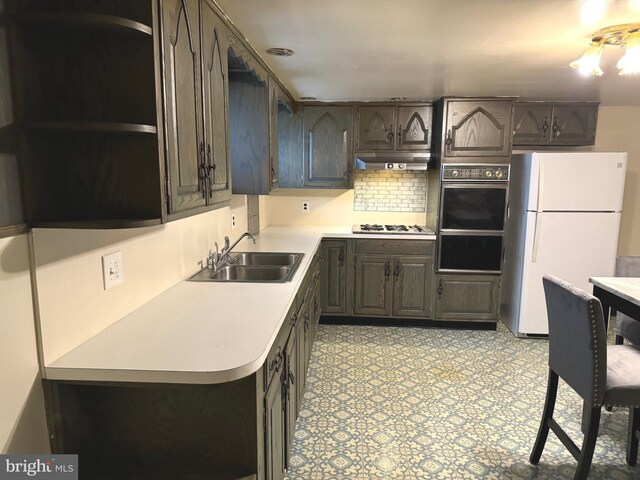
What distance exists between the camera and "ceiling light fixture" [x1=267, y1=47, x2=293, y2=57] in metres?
2.33

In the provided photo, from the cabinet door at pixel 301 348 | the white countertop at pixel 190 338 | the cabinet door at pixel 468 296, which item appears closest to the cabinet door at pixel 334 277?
the cabinet door at pixel 468 296

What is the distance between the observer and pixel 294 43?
2.23 metres

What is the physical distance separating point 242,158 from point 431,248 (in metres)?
2.05

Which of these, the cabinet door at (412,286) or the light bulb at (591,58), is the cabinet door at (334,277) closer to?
the cabinet door at (412,286)

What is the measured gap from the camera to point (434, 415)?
8.48ft

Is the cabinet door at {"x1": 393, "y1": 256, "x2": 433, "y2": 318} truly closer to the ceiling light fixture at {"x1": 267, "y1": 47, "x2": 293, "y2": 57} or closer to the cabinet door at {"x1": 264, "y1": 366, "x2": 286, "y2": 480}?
the ceiling light fixture at {"x1": 267, "y1": 47, "x2": 293, "y2": 57}

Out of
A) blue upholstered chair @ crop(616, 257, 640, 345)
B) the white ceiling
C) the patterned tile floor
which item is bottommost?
the patterned tile floor

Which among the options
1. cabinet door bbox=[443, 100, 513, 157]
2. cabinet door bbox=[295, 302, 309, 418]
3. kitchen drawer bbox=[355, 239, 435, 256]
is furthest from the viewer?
kitchen drawer bbox=[355, 239, 435, 256]

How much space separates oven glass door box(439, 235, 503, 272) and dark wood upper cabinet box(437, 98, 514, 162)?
73 centimetres

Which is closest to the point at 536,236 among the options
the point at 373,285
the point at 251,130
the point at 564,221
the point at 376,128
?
the point at 564,221

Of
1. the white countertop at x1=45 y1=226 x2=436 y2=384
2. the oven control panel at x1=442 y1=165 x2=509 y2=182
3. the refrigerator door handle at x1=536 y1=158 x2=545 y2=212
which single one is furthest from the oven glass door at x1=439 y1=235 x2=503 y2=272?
the white countertop at x1=45 y1=226 x2=436 y2=384

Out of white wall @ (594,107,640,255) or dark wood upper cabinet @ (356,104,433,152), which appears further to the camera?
white wall @ (594,107,640,255)

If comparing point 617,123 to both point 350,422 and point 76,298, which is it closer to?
point 350,422

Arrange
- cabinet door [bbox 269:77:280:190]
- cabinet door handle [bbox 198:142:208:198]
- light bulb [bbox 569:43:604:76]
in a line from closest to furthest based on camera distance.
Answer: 1. cabinet door handle [bbox 198:142:208:198]
2. light bulb [bbox 569:43:604:76]
3. cabinet door [bbox 269:77:280:190]
